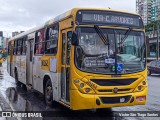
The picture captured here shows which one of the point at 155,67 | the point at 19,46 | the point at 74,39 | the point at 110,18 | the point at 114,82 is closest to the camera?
the point at 74,39

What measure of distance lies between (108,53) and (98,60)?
367mm

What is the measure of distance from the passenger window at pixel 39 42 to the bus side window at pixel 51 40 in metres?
0.53

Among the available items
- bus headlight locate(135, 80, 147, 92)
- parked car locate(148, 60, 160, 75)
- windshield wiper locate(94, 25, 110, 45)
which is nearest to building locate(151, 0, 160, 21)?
parked car locate(148, 60, 160, 75)

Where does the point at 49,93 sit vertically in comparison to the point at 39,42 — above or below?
below

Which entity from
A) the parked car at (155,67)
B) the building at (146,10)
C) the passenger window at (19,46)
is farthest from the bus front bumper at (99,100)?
the building at (146,10)

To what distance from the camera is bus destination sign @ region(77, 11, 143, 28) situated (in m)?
8.02

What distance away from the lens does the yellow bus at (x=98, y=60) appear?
7.71m

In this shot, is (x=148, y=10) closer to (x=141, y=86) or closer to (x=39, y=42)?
(x=39, y=42)

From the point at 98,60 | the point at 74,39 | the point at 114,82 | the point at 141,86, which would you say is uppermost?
the point at 74,39

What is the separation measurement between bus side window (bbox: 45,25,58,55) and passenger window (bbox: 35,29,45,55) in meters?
0.53

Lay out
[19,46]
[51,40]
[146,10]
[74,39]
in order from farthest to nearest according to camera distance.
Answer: [146,10]
[19,46]
[51,40]
[74,39]

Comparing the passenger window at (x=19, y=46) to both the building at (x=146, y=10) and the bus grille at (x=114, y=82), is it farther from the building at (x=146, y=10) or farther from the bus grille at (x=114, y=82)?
the building at (x=146, y=10)

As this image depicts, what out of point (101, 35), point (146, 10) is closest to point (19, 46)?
point (101, 35)

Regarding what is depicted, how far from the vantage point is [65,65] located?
851cm
